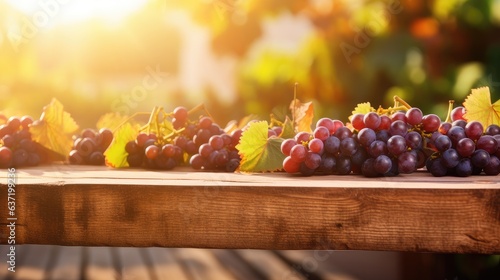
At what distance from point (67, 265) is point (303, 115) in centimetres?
191

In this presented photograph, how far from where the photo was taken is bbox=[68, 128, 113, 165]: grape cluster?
1503mm

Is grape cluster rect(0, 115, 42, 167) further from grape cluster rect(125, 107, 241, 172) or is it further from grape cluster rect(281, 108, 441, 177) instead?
grape cluster rect(281, 108, 441, 177)

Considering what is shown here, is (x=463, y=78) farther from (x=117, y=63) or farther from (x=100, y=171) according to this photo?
(x=117, y=63)

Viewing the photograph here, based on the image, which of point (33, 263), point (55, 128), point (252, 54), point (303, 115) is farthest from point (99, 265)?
point (303, 115)

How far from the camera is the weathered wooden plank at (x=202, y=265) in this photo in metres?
2.71

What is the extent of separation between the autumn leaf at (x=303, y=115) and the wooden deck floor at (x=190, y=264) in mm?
1129

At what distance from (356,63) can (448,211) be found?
6.41 ft

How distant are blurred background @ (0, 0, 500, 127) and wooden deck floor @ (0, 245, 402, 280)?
0.72 meters

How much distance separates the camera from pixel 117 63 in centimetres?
362

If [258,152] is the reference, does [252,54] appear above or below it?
above

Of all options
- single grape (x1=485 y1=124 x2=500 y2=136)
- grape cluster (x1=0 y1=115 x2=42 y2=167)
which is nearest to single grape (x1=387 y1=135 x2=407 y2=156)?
single grape (x1=485 y1=124 x2=500 y2=136)

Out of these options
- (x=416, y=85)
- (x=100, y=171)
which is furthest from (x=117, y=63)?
(x=100, y=171)

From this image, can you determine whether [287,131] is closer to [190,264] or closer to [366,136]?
[366,136]

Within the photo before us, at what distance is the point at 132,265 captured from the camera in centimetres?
291
